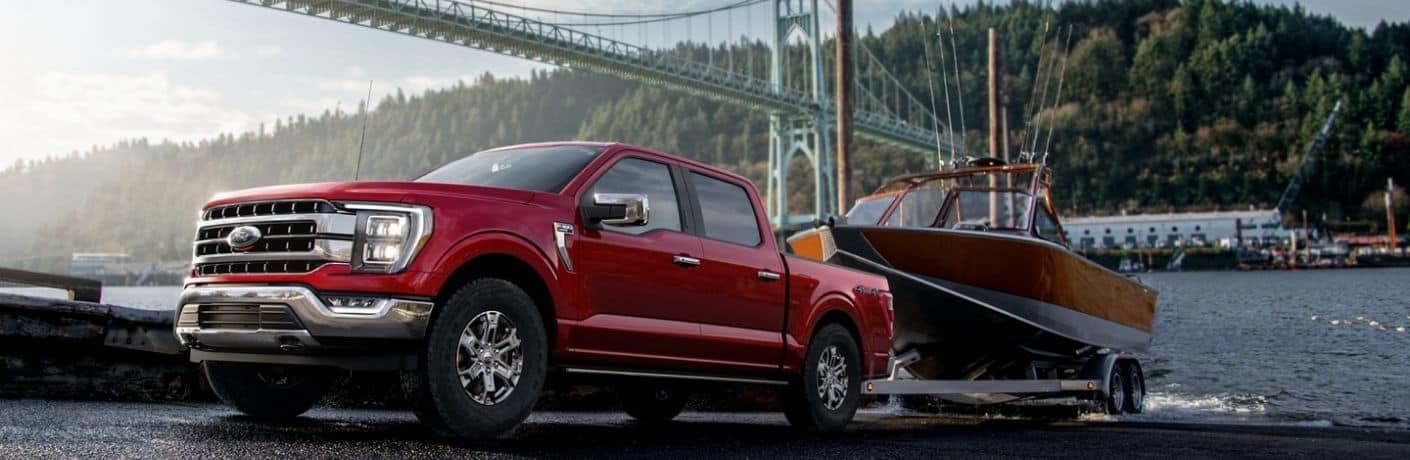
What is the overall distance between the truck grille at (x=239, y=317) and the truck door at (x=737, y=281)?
2.60 meters

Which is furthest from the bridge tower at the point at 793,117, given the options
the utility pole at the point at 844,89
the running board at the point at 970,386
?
the running board at the point at 970,386

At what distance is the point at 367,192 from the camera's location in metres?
5.95

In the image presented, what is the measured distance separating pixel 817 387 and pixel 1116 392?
634 centimetres

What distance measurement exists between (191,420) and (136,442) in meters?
1.36

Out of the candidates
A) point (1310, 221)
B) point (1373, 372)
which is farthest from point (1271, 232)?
point (1373, 372)

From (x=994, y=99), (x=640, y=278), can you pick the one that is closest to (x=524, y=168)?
(x=640, y=278)

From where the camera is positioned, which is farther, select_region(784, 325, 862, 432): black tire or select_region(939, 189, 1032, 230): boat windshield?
select_region(939, 189, 1032, 230): boat windshield

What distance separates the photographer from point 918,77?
595 feet

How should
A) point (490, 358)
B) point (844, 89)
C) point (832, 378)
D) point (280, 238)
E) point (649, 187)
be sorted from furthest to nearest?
point (844, 89)
point (832, 378)
point (649, 187)
point (490, 358)
point (280, 238)

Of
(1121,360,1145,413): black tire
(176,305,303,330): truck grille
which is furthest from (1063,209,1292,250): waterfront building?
(176,305,303,330): truck grille

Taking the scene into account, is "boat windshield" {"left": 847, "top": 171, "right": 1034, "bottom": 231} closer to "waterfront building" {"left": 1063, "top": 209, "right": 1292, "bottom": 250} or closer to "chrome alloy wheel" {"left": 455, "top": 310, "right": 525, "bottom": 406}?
"chrome alloy wheel" {"left": 455, "top": 310, "right": 525, "bottom": 406}

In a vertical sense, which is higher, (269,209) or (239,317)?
(269,209)

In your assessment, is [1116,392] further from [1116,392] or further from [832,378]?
[832,378]

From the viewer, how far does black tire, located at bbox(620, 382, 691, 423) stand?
30.3 ft
